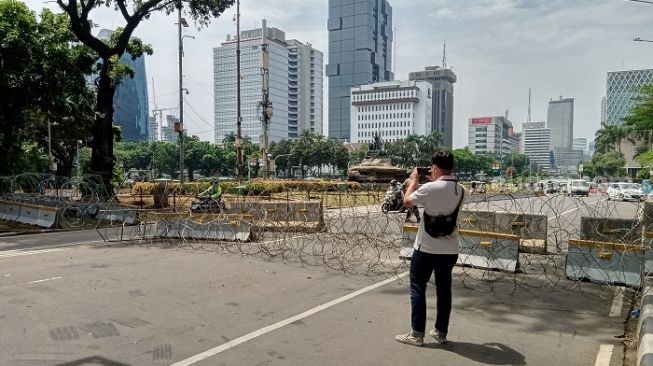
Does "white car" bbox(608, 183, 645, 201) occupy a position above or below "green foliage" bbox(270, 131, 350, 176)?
below

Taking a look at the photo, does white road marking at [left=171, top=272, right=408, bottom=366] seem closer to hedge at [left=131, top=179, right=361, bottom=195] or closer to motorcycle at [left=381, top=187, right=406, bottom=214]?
motorcycle at [left=381, top=187, right=406, bottom=214]

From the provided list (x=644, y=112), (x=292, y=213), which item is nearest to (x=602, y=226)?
(x=292, y=213)

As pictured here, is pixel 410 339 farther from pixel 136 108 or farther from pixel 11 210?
pixel 136 108

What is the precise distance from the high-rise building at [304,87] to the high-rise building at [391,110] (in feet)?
43.3

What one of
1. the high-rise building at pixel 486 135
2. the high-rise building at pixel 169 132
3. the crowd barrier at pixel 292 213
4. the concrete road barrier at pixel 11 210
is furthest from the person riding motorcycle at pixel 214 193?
the high-rise building at pixel 486 135

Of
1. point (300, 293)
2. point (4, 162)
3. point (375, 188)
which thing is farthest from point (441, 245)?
point (375, 188)

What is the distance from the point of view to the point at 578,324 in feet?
19.3

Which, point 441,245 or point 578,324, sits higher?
point 441,245

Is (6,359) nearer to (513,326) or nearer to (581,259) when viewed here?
(513,326)

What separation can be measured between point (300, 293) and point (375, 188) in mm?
30102

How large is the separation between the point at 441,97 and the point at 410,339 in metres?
191

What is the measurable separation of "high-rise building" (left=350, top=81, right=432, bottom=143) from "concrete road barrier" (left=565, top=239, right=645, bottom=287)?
490ft

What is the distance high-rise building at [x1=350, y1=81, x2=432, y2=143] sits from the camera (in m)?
159

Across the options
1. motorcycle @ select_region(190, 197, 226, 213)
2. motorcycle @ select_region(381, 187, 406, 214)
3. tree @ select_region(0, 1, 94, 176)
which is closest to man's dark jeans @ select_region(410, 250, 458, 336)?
motorcycle @ select_region(190, 197, 226, 213)
